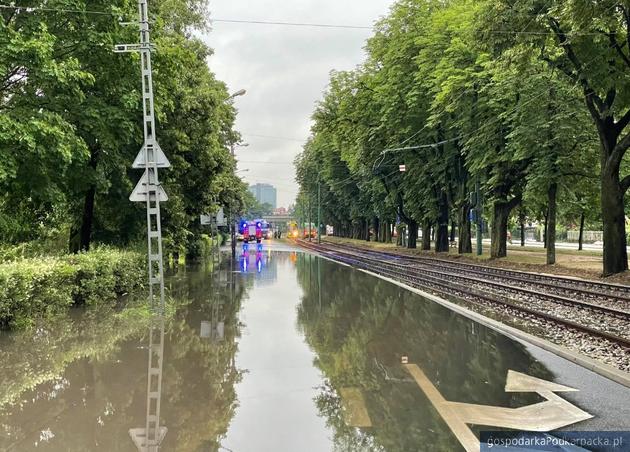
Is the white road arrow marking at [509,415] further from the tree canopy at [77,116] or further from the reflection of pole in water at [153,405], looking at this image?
the tree canopy at [77,116]

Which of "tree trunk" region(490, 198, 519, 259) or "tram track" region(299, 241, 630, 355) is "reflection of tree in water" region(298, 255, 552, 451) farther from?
"tree trunk" region(490, 198, 519, 259)

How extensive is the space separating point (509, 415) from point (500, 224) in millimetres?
27629

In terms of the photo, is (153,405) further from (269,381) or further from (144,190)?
(144,190)

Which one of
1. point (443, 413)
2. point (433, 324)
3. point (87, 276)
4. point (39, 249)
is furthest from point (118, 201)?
point (443, 413)

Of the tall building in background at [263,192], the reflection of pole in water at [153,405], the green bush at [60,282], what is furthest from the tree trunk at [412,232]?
the tall building in background at [263,192]

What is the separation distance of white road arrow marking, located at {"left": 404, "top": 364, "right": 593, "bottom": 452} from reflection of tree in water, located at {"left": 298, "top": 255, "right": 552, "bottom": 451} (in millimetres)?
127

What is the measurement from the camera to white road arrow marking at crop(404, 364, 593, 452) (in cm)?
519

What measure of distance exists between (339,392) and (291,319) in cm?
555

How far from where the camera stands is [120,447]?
15.7 ft

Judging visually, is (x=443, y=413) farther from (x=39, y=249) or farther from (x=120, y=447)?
(x=39, y=249)

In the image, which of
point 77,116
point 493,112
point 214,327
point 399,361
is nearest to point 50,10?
point 77,116

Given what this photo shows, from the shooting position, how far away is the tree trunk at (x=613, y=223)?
800 inches

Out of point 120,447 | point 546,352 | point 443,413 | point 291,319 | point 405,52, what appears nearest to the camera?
point 120,447

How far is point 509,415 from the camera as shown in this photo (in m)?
5.56
